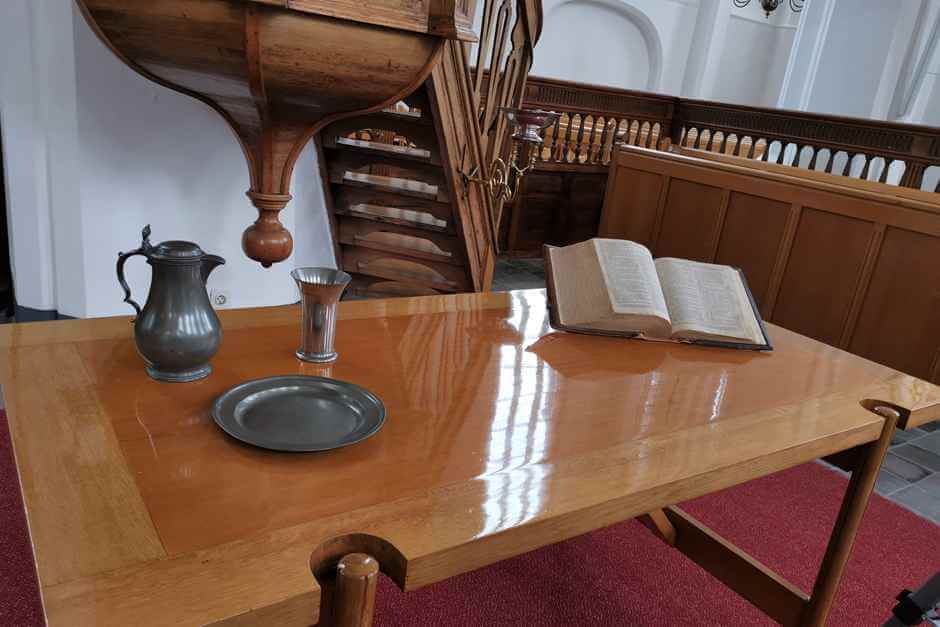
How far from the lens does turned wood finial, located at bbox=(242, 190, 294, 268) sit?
232cm

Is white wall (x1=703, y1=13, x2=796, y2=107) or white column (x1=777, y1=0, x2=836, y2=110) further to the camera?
white column (x1=777, y1=0, x2=836, y2=110)

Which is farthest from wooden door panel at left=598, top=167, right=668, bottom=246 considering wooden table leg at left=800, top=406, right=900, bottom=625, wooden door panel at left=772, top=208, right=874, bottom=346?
wooden table leg at left=800, top=406, right=900, bottom=625

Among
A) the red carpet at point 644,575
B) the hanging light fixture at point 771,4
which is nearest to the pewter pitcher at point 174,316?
the red carpet at point 644,575

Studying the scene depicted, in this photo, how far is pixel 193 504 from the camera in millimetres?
850

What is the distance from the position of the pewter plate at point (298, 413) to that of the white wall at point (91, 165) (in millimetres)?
1740

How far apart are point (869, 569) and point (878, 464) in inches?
27.3

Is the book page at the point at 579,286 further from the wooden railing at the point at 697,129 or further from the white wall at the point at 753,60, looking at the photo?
the white wall at the point at 753,60

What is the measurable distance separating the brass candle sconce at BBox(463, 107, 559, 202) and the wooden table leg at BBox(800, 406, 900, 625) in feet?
4.41

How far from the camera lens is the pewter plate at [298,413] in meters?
1.00

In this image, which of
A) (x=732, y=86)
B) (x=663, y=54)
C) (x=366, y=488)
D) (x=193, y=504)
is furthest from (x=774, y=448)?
(x=732, y=86)

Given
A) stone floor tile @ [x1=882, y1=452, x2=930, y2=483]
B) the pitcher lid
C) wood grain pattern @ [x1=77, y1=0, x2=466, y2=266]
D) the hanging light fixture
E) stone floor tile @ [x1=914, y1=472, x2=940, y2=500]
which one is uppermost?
the hanging light fixture

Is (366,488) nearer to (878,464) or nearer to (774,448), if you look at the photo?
(774,448)

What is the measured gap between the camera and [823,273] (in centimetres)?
316

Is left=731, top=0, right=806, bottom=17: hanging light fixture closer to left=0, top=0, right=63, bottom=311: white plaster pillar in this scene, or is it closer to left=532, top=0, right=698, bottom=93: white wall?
left=532, top=0, right=698, bottom=93: white wall
